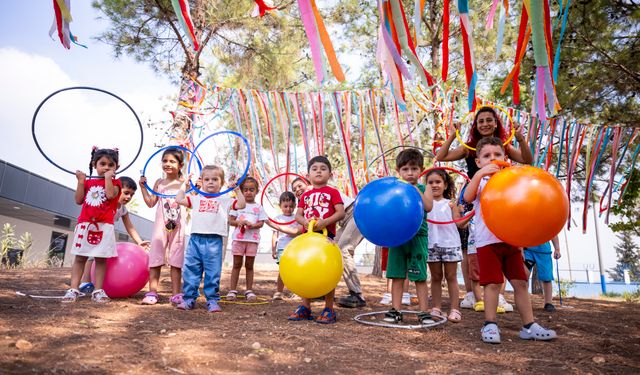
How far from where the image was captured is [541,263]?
4.43 meters

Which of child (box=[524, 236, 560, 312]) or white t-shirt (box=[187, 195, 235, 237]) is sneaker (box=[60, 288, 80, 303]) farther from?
child (box=[524, 236, 560, 312])

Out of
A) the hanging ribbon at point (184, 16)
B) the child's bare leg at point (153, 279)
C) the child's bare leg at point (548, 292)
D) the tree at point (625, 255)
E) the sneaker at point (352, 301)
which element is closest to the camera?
the hanging ribbon at point (184, 16)

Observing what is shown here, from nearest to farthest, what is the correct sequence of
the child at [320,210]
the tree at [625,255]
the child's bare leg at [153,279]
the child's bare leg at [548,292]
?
the child at [320,210] → the child's bare leg at [153,279] → the child's bare leg at [548,292] → the tree at [625,255]

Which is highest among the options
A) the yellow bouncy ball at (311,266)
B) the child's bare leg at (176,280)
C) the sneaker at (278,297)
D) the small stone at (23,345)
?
the yellow bouncy ball at (311,266)

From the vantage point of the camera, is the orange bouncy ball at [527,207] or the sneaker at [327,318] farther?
the sneaker at [327,318]

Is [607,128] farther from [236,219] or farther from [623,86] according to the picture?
[236,219]

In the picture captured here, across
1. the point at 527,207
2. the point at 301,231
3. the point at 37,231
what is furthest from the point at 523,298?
the point at 37,231

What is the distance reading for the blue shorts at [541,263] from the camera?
4395 millimetres

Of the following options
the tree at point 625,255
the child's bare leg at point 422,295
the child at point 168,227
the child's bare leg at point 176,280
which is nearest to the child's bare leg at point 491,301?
the child's bare leg at point 422,295

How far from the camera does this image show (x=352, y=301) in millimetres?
4086

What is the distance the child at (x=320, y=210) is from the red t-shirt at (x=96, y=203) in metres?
1.80

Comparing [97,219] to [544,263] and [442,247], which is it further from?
[544,263]

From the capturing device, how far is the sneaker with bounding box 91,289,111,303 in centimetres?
356

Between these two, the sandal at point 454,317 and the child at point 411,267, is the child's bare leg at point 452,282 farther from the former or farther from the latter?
the child at point 411,267
